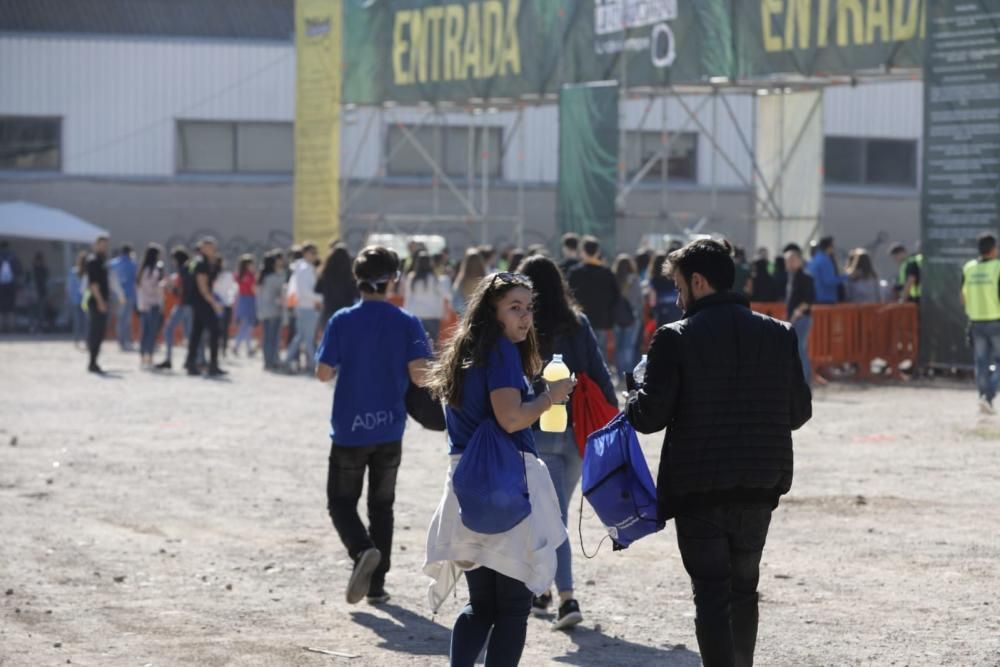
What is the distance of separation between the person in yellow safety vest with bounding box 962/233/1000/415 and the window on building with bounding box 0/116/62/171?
2873 cm

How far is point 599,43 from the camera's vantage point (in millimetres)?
25688

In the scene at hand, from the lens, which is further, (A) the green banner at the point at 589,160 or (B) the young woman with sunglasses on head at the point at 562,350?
(A) the green banner at the point at 589,160

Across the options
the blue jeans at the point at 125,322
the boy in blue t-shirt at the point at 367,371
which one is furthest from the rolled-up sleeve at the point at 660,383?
the blue jeans at the point at 125,322

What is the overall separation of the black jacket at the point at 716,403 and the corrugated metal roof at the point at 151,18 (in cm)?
3837

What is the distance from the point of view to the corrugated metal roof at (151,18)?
42.2m

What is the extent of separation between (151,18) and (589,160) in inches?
809

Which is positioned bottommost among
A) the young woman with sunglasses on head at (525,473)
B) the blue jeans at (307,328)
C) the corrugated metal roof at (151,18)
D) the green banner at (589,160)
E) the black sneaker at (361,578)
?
the black sneaker at (361,578)

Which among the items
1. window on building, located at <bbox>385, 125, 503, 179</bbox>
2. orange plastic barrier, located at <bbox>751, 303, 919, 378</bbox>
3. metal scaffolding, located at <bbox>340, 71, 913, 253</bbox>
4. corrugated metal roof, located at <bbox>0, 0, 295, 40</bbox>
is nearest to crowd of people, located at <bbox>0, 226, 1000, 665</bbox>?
orange plastic barrier, located at <bbox>751, 303, 919, 378</bbox>

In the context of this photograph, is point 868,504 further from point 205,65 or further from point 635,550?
point 205,65

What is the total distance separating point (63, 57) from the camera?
41.7 metres

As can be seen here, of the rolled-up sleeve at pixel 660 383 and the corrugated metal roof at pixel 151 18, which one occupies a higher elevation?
the corrugated metal roof at pixel 151 18

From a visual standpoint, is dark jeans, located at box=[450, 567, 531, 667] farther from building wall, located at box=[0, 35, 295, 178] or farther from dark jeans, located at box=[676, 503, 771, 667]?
building wall, located at box=[0, 35, 295, 178]

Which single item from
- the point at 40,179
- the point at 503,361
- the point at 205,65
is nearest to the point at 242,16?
the point at 205,65

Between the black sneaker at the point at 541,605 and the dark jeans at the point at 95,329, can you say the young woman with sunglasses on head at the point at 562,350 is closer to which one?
the black sneaker at the point at 541,605
